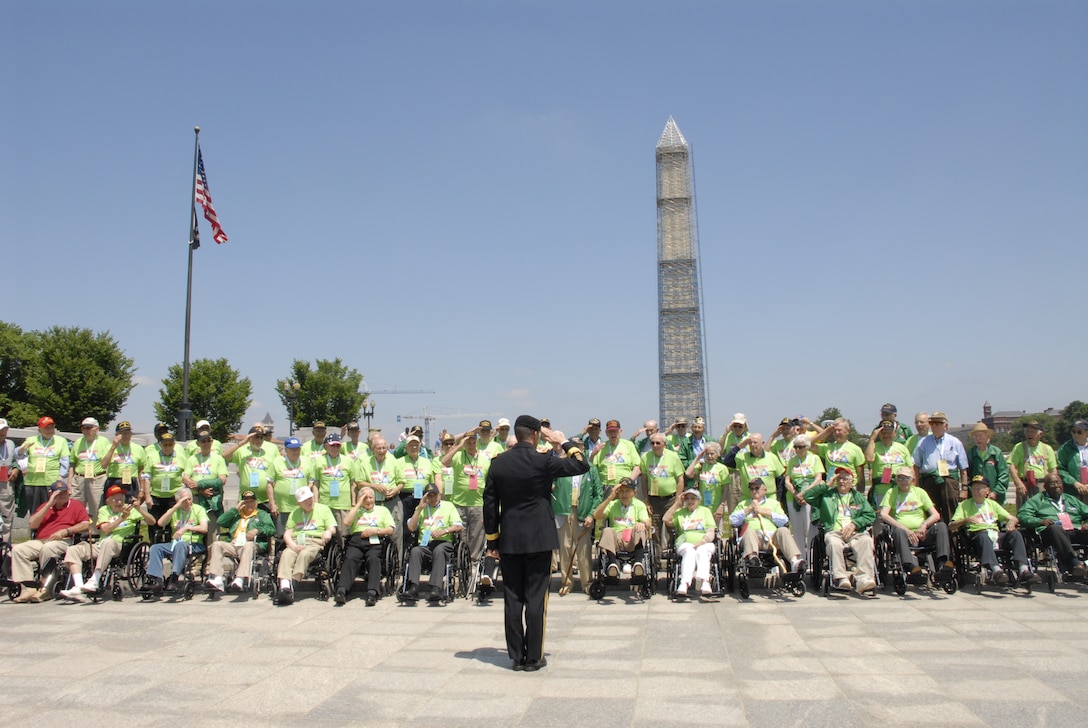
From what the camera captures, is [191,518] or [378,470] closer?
[191,518]

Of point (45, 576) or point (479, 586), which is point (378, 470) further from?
point (45, 576)

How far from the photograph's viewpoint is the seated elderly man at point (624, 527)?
27.5ft

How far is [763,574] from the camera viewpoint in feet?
27.3

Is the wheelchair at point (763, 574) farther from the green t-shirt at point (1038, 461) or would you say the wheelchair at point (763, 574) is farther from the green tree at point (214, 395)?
the green tree at point (214, 395)

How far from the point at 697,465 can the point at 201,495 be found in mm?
5723

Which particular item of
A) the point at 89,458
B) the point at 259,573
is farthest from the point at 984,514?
the point at 89,458

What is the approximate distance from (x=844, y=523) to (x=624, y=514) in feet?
7.46

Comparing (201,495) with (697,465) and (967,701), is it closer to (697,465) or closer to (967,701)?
(697,465)

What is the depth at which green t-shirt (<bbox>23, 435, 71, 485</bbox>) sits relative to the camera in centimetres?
986

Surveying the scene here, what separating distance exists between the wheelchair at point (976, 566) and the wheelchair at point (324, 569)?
6484mm

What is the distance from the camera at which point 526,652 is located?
18.6 feet

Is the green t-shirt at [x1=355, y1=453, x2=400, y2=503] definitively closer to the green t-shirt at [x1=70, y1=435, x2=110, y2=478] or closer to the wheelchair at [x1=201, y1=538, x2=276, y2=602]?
the wheelchair at [x1=201, y1=538, x2=276, y2=602]

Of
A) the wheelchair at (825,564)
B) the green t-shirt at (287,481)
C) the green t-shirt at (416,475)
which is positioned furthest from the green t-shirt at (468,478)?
the wheelchair at (825,564)

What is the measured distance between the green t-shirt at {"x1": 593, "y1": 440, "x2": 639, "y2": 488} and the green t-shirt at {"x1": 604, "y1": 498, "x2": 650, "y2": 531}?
23.3 inches
